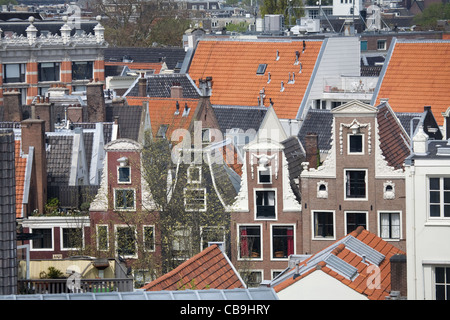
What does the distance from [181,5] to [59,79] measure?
346ft

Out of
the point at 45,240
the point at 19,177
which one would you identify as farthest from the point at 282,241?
the point at 19,177

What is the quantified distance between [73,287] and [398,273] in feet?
25.9

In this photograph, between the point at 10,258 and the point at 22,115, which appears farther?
the point at 22,115

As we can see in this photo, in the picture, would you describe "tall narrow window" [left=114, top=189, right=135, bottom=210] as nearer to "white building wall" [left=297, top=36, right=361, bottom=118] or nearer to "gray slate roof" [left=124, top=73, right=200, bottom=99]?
"gray slate roof" [left=124, top=73, right=200, bottom=99]

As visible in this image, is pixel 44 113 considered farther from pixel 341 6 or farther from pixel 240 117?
pixel 341 6

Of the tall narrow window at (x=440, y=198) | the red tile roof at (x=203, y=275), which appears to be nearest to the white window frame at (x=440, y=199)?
the tall narrow window at (x=440, y=198)

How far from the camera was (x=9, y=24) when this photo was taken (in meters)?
89.7

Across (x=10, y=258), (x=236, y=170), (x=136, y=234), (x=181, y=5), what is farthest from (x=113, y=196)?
(x=181, y=5)

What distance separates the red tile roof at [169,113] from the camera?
58281mm

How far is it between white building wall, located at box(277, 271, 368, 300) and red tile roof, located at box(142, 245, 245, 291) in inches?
70.0

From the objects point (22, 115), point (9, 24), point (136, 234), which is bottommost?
point (136, 234)

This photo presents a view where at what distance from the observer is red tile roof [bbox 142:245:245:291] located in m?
30.7

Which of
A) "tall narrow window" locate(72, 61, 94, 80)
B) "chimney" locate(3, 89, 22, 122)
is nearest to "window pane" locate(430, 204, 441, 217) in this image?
"chimney" locate(3, 89, 22, 122)

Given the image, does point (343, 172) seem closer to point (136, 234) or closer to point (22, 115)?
point (136, 234)
